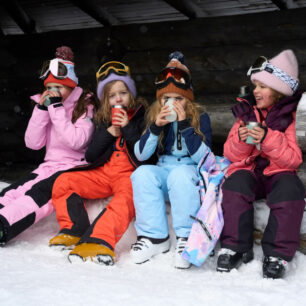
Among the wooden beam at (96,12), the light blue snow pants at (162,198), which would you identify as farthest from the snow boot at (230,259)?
the wooden beam at (96,12)

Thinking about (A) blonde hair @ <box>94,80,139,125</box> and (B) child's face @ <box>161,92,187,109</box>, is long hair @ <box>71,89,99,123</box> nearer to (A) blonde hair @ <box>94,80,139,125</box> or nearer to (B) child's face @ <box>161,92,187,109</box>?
(A) blonde hair @ <box>94,80,139,125</box>

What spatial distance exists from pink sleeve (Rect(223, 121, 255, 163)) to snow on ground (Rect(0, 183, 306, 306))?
66 centimetres

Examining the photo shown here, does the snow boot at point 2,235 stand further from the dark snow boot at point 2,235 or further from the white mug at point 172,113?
the white mug at point 172,113

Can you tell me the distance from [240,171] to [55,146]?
1.71 metres

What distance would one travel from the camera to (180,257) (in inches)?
102

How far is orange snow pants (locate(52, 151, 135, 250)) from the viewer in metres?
2.74

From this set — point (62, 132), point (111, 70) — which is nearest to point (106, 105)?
point (111, 70)

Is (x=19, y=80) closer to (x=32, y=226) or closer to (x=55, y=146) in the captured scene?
(x=55, y=146)

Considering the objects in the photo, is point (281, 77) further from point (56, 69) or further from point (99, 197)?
point (56, 69)

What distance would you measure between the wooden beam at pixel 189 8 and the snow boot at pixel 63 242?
2664mm

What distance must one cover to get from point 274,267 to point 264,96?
3.89ft

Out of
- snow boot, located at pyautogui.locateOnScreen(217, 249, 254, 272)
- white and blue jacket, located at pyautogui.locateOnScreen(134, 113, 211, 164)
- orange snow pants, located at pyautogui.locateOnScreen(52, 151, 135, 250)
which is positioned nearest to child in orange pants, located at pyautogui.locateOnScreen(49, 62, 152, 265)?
orange snow pants, located at pyautogui.locateOnScreen(52, 151, 135, 250)

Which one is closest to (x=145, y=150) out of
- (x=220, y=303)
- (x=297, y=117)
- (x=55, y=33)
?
(x=297, y=117)

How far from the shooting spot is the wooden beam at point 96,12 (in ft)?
15.3
